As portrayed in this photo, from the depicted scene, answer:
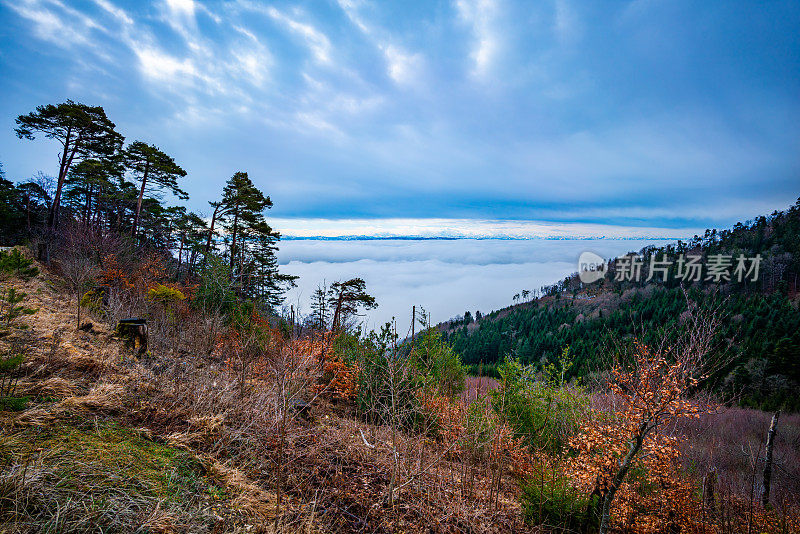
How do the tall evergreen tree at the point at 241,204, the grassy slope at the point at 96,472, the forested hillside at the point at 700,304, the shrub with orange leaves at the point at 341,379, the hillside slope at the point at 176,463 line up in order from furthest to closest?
the forested hillside at the point at 700,304 < the tall evergreen tree at the point at 241,204 < the shrub with orange leaves at the point at 341,379 < the hillside slope at the point at 176,463 < the grassy slope at the point at 96,472

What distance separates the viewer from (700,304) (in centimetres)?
6228

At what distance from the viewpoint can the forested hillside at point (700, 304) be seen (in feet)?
161

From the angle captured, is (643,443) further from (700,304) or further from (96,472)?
(700,304)

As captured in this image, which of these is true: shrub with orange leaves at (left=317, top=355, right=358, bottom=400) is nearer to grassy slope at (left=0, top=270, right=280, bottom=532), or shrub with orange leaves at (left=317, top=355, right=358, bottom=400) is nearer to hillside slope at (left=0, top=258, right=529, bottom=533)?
hillside slope at (left=0, top=258, right=529, bottom=533)

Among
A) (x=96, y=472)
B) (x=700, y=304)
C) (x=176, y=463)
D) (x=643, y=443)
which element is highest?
(x=700, y=304)

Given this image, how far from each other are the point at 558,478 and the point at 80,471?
27.3ft

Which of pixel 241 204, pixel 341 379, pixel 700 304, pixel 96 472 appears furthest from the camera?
pixel 700 304

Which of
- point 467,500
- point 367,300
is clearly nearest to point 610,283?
point 367,300

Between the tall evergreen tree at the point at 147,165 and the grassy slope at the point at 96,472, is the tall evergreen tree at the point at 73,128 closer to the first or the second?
the tall evergreen tree at the point at 147,165

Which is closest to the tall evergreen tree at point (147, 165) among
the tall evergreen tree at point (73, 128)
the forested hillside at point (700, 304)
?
the tall evergreen tree at point (73, 128)

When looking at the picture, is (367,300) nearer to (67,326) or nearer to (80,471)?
(67,326)

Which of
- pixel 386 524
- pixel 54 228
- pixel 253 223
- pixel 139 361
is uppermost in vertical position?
pixel 253 223

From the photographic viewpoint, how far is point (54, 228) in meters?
22.9

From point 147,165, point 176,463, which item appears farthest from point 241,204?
point 176,463
